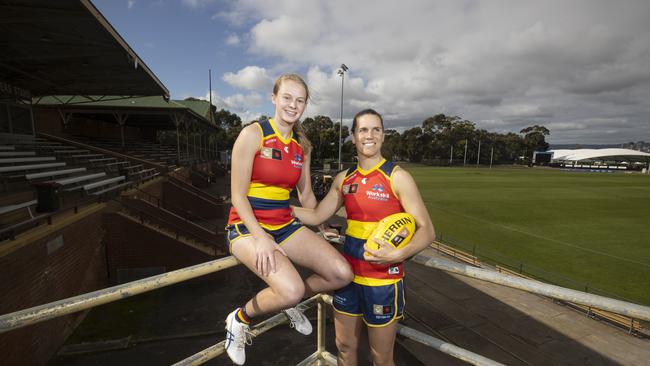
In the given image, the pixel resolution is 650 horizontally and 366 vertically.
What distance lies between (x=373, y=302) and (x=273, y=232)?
39.9 inches

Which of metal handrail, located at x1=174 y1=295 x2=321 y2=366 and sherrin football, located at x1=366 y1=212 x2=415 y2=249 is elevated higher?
sherrin football, located at x1=366 y1=212 x2=415 y2=249

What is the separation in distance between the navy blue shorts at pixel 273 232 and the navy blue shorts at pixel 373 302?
2.22 ft

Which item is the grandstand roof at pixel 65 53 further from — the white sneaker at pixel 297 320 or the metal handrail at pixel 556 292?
the metal handrail at pixel 556 292

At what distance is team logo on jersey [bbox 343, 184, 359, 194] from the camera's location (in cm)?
271

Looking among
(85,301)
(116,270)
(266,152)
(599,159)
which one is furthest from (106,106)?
(599,159)

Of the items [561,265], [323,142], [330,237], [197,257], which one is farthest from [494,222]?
[323,142]

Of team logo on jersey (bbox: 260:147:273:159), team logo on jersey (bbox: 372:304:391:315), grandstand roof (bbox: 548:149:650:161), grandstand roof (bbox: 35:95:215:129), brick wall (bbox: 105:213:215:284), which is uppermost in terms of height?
grandstand roof (bbox: 35:95:215:129)

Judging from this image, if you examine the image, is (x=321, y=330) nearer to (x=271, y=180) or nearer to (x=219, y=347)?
(x=219, y=347)

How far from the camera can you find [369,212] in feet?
8.62

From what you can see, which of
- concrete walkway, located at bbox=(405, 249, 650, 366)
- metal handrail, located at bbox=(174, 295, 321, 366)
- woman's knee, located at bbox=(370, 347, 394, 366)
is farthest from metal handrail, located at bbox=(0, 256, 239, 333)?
concrete walkway, located at bbox=(405, 249, 650, 366)

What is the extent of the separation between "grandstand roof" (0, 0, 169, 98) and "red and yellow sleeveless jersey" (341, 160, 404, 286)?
300 inches

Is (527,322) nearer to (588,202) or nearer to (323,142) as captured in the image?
(588,202)

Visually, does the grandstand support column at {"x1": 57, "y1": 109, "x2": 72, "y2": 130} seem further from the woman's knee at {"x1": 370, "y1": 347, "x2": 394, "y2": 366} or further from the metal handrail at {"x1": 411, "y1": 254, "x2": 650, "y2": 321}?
the metal handrail at {"x1": 411, "y1": 254, "x2": 650, "y2": 321}

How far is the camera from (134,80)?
541 inches
